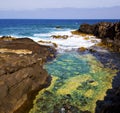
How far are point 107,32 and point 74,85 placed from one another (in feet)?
145

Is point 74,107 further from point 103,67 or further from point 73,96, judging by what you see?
point 103,67

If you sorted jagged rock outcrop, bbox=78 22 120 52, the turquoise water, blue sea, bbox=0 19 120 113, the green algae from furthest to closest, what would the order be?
jagged rock outcrop, bbox=78 22 120 52 < the turquoise water < the green algae < blue sea, bbox=0 19 120 113

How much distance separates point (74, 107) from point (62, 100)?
5.65ft

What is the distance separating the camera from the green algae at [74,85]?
1986 cm

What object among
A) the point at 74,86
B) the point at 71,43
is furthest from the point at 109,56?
the point at 74,86

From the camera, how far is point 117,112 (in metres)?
15.5

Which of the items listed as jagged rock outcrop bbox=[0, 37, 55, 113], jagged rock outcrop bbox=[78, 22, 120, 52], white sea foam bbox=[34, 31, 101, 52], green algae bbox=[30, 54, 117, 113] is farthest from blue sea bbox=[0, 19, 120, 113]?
jagged rock outcrop bbox=[78, 22, 120, 52]

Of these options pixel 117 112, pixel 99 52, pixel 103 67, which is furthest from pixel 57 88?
pixel 99 52

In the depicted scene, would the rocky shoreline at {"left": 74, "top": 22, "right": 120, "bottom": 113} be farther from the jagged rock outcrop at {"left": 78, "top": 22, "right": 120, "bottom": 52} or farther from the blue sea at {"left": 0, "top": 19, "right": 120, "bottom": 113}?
the blue sea at {"left": 0, "top": 19, "right": 120, "bottom": 113}

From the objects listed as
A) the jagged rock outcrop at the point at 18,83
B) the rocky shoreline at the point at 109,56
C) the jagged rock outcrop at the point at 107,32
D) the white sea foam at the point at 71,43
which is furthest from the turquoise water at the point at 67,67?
the jagged rock outcrop at the point at 107,32

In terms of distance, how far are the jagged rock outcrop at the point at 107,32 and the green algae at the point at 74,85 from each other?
17.3 metres

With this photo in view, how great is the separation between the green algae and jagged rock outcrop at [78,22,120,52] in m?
17.3

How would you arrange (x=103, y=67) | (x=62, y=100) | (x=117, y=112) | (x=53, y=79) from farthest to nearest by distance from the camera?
(x=103, y=67)
(x=53, y=79)
(x=62, y=100)
(x=117, y=112)

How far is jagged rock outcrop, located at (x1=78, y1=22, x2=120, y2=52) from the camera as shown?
5341 cm
